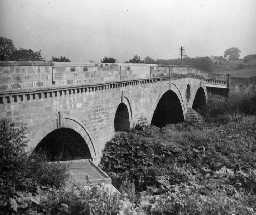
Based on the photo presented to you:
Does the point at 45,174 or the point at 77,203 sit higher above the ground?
the point at 45,174

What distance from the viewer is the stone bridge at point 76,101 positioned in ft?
25.4

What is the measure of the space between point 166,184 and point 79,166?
99.7 inches

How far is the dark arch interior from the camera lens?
10.2 meters

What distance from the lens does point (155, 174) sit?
419 inches

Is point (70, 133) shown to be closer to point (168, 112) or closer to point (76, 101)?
point (76, 101)

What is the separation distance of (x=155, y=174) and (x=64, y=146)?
9.41 feet

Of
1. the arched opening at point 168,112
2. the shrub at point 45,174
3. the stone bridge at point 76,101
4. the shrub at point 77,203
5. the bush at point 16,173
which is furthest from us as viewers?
the arched opening at point 168,112

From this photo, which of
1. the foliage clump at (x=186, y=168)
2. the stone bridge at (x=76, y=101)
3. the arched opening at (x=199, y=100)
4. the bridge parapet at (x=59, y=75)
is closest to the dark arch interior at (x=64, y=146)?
the stone bridge at (x=76, y=101)

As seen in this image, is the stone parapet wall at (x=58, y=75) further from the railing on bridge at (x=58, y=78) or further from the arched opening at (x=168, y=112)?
the arched opening at (x=168, y=112)

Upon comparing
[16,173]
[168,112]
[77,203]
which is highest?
[16,173]

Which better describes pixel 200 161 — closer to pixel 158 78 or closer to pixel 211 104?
pixel 158 78

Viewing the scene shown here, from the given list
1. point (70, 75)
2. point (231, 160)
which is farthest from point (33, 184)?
point (231, 160)

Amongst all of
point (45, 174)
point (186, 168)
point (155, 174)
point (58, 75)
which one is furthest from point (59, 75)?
point (186, 168)

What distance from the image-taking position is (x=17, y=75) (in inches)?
297
